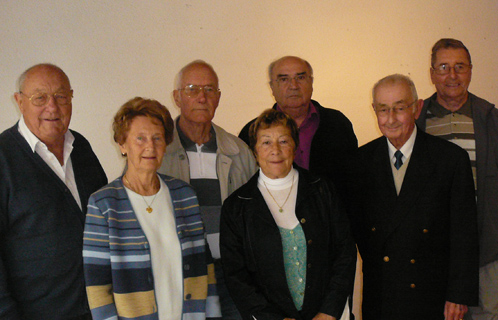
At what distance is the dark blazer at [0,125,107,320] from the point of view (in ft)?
6.02

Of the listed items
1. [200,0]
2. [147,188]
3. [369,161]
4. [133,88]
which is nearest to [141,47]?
[133,88]

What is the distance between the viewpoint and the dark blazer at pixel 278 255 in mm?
1973

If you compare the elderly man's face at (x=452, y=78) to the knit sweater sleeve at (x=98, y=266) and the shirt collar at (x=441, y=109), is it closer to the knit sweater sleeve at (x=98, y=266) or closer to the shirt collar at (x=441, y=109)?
the shirt collar at (x=441, y=109)

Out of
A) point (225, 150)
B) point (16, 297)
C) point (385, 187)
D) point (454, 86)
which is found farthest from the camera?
point (454, 86)

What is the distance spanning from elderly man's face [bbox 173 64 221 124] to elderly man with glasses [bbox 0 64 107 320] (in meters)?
0.58

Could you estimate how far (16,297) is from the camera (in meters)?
1.85

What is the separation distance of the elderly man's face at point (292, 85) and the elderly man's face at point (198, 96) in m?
0.48

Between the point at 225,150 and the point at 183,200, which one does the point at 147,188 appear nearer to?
the point at 183,200

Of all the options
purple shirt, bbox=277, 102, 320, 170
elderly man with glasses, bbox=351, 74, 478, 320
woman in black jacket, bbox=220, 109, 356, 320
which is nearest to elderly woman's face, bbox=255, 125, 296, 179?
woman in black jacket, bbox=220, 109, 356, 320

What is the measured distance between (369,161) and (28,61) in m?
2.23

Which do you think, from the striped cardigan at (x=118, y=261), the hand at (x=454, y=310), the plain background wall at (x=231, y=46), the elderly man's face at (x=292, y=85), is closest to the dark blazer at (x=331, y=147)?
the elderly man's face at (x=292, y=85)

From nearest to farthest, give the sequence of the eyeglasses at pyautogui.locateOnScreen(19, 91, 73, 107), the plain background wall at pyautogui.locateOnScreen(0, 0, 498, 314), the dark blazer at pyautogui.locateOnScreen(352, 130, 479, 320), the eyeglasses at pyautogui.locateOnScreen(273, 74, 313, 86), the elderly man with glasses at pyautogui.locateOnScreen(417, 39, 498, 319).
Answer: the eyeglasses at pyautogui.locateOnScreen(19, 91, 73, 107) → the dark blazer at pyautogui.locateOnScreen(352, 130, 479, 320) → the elderly man with glasses at pyautogui.locateOnScreen(417, 39, 498, 319) → the eyeglasses at pyautogui.locateOnScreen(273, 74, 313, 86) → the plain background wall at pyautogui.locateOnScreen(0, 0, 498, 314)

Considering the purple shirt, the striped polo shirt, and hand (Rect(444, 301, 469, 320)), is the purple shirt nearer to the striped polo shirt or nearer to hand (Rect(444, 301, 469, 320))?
the striped polo shirt

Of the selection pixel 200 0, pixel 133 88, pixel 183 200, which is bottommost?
pixel 183 200
